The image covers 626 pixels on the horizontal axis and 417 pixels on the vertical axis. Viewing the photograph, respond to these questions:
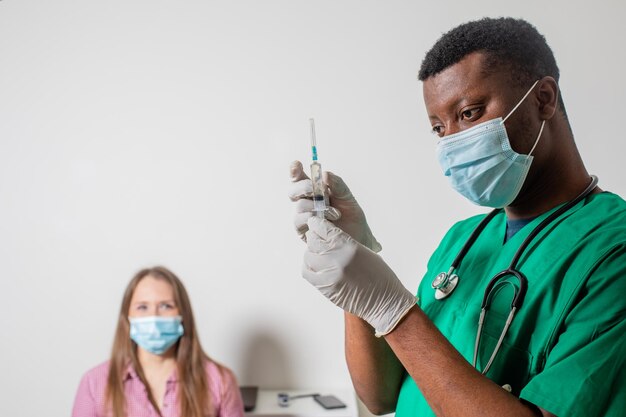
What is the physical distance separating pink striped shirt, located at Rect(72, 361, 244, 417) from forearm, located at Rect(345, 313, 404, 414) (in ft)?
3.53

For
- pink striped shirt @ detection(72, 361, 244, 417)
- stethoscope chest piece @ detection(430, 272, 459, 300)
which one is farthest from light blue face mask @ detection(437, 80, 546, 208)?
pink striped shirt @ detection(72, 361, 244, 417)

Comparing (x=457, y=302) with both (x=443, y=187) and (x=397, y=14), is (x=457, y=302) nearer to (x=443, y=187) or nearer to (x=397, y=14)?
(x=443, y=187)

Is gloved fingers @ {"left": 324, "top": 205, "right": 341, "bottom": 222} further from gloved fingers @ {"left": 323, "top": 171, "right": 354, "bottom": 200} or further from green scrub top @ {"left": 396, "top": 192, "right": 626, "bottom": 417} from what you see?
green scrub top @ {"left": 396, "top": 192, "right": 626, "bottom": 417}

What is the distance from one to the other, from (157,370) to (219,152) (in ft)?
3.19

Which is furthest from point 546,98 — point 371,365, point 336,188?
point 371,365

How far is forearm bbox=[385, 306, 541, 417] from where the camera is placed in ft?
2.10

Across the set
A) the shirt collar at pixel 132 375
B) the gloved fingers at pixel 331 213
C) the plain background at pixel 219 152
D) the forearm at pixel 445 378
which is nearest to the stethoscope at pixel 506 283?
the forearm at pixel 445 378

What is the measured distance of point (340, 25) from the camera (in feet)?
7.48

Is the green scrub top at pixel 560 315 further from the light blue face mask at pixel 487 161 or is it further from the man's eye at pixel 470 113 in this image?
the man's eye at pixel 470 113

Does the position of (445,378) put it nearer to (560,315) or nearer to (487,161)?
(560,315)

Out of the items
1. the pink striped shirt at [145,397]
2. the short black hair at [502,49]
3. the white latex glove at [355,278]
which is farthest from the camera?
the pink striped shirt at [145,397]

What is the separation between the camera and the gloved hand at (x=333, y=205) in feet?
3.36

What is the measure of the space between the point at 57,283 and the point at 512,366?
2.21m

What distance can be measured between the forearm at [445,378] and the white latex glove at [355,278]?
4 cm
